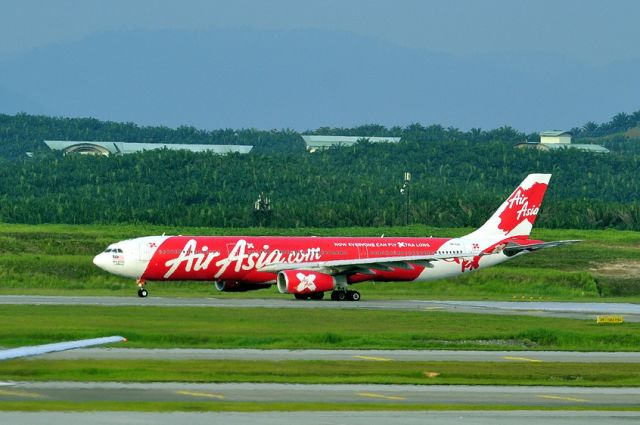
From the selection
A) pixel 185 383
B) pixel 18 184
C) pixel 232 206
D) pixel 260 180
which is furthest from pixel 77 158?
pixel 185 383

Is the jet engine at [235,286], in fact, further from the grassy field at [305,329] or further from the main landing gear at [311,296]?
the grassy field at [305,329]

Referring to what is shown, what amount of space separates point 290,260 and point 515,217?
12.4m

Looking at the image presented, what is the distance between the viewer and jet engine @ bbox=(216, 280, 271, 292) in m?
65.2

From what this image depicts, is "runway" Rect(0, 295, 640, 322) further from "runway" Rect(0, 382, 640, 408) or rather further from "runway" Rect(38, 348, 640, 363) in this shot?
"runway" Rect(0, 382, 640, 408)

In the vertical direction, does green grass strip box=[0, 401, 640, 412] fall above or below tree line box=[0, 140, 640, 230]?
below

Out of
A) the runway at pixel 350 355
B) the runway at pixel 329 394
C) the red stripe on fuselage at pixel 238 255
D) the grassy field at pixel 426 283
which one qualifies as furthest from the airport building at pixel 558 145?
the runway at pixel 329 394

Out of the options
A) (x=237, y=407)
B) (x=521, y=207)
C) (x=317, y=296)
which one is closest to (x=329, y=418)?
(x=237, y=407)

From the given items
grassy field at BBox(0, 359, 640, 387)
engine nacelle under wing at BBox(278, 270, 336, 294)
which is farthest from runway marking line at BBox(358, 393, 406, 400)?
engine nacelle under wing at BBox(278, 270, 336, 294)

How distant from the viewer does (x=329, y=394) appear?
28.5 meters

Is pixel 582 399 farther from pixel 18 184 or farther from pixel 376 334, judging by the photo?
pixel 18 184

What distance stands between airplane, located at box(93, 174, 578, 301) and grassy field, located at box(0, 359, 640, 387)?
28.1 metres

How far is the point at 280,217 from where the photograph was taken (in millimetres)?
112438

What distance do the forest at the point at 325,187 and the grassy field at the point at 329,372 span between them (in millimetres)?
74315

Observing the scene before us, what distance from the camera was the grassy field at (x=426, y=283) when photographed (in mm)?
71312
